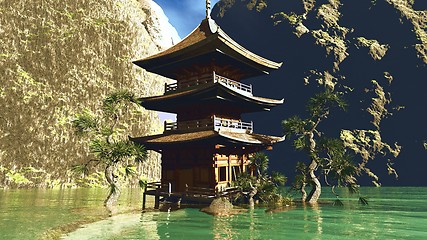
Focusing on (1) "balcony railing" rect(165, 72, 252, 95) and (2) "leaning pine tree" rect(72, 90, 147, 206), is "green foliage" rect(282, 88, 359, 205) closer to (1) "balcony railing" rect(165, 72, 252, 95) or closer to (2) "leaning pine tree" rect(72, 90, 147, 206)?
(1) "balcony railing" rect(165, 72, 252, 95)

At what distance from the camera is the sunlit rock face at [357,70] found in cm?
9200

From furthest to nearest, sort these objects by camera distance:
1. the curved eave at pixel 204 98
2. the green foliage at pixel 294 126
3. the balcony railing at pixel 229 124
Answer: the green foliage at pixel 294 126 → the balcony railing at pixel 229 124 → the curved eave at pixel 204 98

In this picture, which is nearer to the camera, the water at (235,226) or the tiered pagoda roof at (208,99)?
the water at (235,226)

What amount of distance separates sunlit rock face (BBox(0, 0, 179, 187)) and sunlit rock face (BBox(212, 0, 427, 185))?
41379mm

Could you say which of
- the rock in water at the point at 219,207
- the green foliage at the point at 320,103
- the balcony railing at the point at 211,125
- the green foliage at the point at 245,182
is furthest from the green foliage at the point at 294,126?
the rock in water at the point at 219,207

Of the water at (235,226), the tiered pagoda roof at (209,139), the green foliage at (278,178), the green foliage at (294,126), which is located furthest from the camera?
the green foliage at (294,126)

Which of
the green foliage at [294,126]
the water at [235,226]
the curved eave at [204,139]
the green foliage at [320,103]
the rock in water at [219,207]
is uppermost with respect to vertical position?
the green foliage at [320,103]

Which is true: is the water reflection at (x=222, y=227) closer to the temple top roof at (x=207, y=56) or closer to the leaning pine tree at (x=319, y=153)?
the leaning pine tree at (x=319, y=153)

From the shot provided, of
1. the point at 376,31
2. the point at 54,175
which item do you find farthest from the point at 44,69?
the point at 376,31

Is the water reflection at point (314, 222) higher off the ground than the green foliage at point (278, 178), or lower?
lower

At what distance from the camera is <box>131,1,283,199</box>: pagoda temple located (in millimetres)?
24844

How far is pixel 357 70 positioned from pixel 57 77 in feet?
290

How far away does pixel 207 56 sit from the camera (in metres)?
26.3

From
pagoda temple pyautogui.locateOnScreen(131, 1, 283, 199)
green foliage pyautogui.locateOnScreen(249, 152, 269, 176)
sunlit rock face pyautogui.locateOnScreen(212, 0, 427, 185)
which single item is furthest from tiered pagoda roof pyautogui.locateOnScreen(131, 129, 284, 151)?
sunlit rock face pyautogui.locateOnScreen(212, 0, 427, 185)
